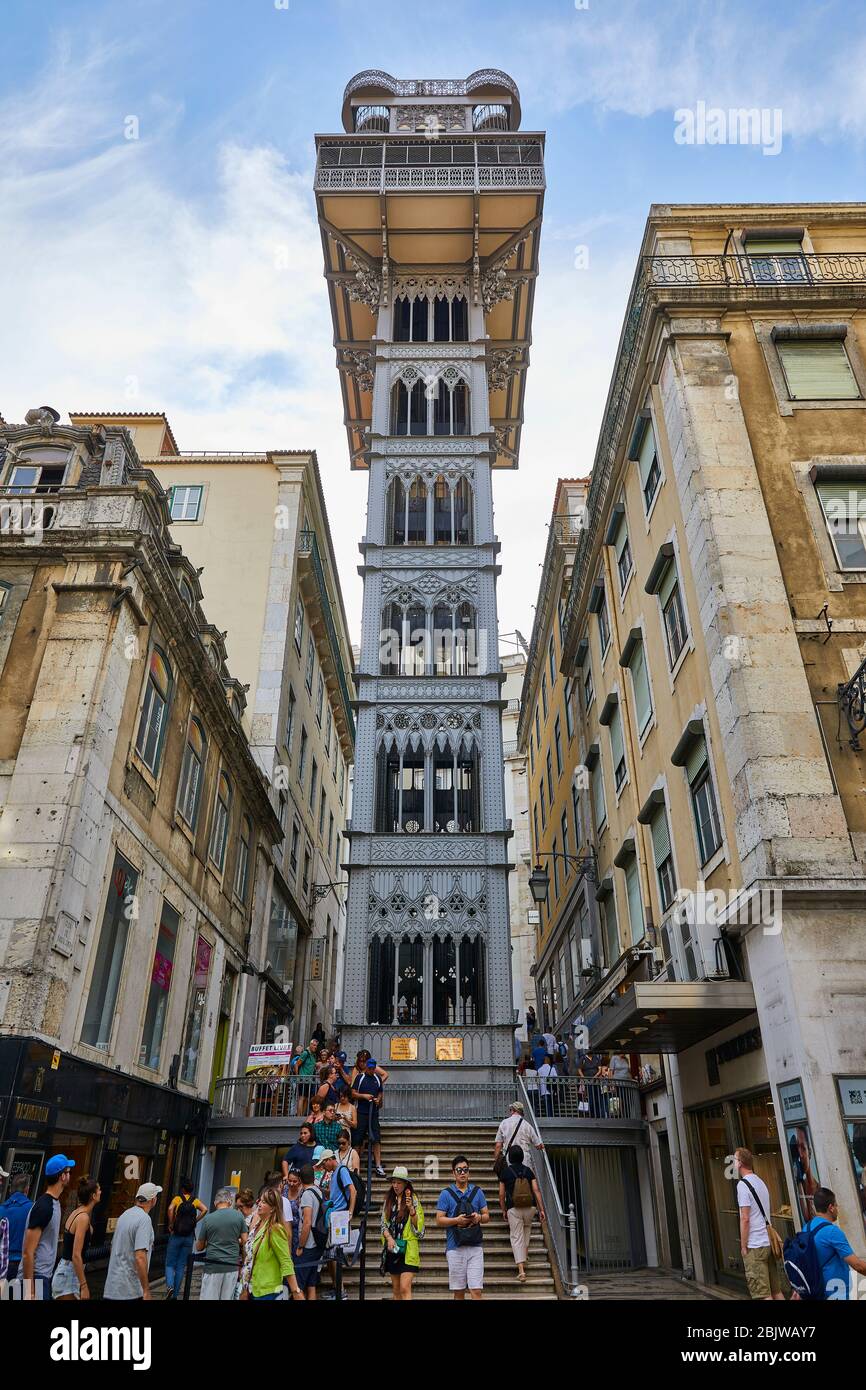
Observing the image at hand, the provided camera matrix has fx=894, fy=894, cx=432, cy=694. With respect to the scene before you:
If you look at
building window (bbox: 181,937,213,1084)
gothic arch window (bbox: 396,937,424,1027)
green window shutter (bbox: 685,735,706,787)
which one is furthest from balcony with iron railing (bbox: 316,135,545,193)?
building window (bbox: 181,937,213,1084)

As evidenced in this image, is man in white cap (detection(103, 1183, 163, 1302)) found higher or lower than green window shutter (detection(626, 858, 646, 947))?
lower

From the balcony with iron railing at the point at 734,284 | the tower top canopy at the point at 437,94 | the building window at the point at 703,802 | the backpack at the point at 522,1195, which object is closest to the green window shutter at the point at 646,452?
the balcony with iron railing at the point at 734,284

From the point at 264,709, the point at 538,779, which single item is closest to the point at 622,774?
the point at 264,709

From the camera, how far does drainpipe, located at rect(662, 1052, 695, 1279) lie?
15.4 m

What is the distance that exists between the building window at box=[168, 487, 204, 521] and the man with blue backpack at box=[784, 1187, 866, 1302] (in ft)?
91.3

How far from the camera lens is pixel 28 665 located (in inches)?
575

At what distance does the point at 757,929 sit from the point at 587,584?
50.2 ft

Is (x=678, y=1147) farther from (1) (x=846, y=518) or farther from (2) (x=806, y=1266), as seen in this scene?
(1) (x=846, y=518)

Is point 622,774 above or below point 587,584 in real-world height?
below

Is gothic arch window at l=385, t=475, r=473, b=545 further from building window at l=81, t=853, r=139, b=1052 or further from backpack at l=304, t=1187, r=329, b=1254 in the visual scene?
backpack at l=304, t=1187, r=329, b=1254

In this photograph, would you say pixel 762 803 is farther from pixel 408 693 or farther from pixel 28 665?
pixel 408 693

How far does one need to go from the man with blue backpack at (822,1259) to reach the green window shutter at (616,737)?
15033 millimetres

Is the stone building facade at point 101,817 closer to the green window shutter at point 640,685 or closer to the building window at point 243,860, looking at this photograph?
the building window at point 243,860

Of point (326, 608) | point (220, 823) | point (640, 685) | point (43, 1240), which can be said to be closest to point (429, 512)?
point (326, 608)
